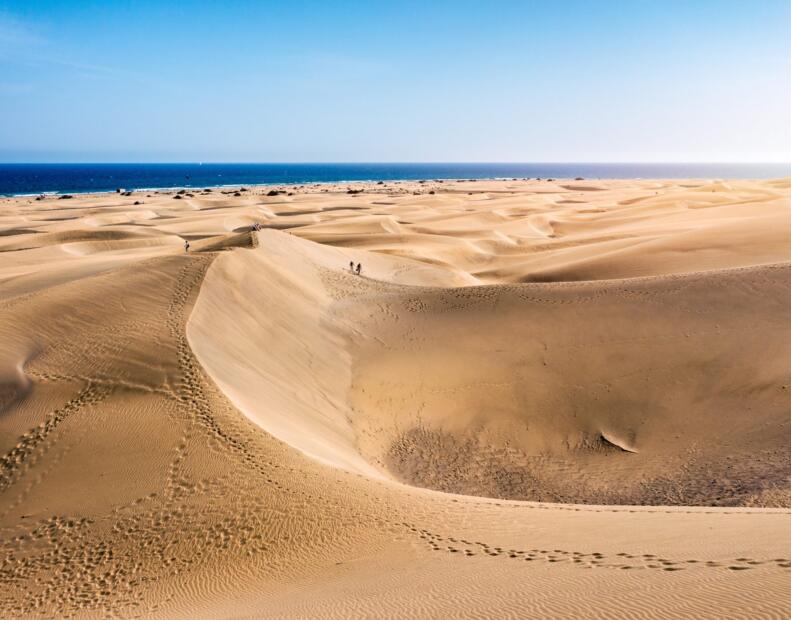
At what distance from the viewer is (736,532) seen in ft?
23.4

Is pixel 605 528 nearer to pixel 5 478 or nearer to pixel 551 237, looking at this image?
pixel 5 478

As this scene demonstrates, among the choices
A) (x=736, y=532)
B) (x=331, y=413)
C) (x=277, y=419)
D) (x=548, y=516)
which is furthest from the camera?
(x=331, y=413)

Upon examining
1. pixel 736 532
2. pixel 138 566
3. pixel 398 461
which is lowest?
pixel 398 461

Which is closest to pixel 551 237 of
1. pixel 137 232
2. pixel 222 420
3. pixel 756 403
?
pixel 137 232

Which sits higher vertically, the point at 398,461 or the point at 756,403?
the point at 756,403

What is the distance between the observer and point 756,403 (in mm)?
13172

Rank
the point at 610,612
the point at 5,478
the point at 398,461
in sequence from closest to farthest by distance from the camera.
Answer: the point at 610,612
the point at 5,478
the point at 398,461

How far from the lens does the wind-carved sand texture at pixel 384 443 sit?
6.73 metres

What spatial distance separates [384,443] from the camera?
42.9 feet

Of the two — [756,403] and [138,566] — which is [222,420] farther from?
[756,403]

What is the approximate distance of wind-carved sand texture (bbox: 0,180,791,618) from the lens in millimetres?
6727

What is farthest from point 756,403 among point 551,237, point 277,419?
point 551,237

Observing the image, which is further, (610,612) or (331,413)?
(331,413)

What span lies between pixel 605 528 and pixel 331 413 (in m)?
7.12
